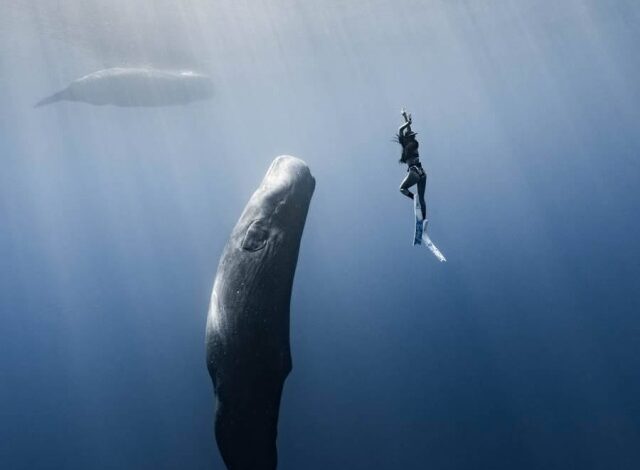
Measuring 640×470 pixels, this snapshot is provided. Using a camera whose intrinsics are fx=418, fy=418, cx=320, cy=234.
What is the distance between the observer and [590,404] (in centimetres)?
2545

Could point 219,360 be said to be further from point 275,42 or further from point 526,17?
point 526,17

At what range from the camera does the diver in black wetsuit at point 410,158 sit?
3.59 meters

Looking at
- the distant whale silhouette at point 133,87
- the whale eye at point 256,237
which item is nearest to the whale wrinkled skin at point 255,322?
the whale eye at point 256,237

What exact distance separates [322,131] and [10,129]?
62.7m

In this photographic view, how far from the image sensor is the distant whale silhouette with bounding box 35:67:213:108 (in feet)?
79.5

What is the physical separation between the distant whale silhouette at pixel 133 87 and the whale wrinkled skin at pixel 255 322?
2503 centimetres

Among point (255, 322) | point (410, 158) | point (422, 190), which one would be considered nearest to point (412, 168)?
point (410, 158)

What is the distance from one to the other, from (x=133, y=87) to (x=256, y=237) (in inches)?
1051

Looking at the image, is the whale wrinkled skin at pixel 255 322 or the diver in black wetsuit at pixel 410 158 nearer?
the whale wrinkled skin at pixel 255 322

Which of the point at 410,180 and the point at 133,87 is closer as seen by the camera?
the point at 410,180

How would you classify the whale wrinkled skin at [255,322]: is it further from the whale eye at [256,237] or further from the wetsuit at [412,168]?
the wetsuit at [412,168]

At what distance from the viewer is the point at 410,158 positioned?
12.1 feet

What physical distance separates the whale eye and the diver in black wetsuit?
1224 millimetres

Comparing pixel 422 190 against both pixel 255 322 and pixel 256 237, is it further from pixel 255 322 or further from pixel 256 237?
pixel 255 322
